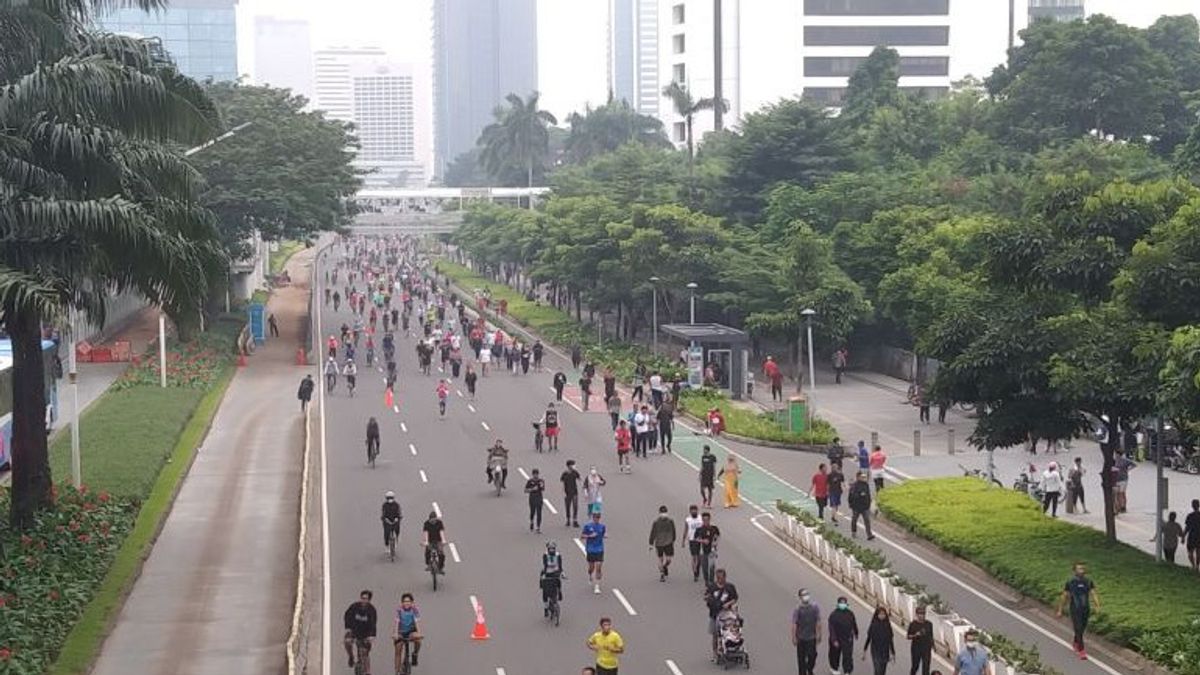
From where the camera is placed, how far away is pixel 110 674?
23.2m

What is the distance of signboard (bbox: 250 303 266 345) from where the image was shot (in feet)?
241

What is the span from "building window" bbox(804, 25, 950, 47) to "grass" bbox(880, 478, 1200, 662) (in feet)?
312

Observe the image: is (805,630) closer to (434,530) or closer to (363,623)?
(363,623)

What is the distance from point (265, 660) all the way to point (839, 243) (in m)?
43.5

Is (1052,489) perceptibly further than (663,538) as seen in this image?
Yes

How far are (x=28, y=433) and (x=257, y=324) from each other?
4330 cm

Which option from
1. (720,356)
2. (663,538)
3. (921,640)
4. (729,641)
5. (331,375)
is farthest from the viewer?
(331,375)

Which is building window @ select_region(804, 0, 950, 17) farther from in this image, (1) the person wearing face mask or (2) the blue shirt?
(1) the person wearing face mask

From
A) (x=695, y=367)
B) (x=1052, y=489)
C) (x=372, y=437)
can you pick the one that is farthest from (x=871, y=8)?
(x=1052, y=489)

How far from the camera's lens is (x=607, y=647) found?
67.7 ft

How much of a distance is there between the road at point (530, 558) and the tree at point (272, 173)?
70.6 ft

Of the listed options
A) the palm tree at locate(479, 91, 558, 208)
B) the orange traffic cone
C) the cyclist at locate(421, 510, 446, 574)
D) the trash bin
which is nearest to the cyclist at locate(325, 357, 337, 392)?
the trash bin

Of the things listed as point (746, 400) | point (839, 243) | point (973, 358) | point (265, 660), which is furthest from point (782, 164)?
point (265, 660)

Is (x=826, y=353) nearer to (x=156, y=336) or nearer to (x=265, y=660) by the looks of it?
(x=156, y=336)
